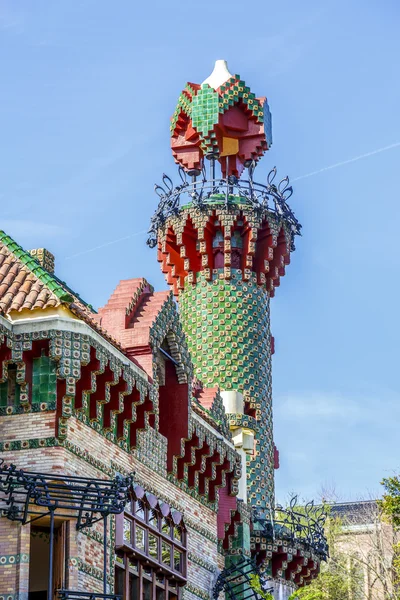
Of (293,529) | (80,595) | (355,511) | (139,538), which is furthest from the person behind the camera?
(355,511)

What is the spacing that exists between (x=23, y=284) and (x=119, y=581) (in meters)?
6.30

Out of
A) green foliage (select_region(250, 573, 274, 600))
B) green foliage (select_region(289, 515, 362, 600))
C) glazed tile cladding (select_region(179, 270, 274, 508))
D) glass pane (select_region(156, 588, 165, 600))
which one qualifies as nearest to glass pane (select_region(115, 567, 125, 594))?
glass pane (select_region(156, 588, 165, 600))

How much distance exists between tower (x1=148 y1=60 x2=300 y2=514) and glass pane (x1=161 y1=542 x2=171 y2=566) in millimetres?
9289

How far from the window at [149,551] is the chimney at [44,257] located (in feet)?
18.5

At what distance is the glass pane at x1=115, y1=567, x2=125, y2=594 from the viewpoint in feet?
101

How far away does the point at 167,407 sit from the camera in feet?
114

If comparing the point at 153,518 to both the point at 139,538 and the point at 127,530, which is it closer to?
the point at 139,538

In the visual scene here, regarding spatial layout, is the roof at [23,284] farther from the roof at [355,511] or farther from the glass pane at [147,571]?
the roof at [355,511]

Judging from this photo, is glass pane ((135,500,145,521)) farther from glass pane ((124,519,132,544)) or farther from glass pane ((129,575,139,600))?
glass pane ((129,575,139,600))

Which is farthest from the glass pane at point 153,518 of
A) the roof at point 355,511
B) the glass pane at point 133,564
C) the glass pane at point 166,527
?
the roof at point 355,511

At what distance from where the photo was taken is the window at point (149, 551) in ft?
102

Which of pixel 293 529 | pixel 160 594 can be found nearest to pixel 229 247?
pixel 293 529

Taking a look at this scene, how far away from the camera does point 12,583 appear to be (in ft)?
90.3

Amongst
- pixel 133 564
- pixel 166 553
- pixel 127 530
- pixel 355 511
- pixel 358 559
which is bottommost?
pixel 133 564
